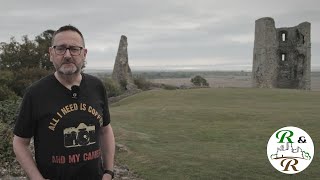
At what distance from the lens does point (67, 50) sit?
4.07m

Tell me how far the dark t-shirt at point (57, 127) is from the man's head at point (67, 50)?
0.64ft

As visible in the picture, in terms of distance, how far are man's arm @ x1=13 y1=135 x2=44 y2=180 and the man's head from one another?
80 centimetres

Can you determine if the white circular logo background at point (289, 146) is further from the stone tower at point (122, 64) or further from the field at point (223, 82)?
the stone tower at point (122, 64)

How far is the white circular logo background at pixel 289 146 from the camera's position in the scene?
26.5ft

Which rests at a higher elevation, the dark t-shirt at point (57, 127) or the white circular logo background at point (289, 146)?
the dark t-shirt at point (57, 127)

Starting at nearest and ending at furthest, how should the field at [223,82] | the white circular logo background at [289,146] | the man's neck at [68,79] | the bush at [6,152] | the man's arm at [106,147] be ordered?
the man's neck at [68,79] < the man's arm at [106,147] < the white circular logo background at [289,146] < the bush at [6,152] < the field at [223,82]

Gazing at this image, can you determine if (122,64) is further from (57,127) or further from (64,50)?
(57,127)

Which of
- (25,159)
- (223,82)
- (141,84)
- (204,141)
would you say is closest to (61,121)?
(25,159)

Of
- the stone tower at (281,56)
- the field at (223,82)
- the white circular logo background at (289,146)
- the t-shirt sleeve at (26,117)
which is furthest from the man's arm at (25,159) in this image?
the stone tower at (281,56)

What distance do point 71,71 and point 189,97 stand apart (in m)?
28.5

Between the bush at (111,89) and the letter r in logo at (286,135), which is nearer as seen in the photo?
the letter r in logo at (286,135)

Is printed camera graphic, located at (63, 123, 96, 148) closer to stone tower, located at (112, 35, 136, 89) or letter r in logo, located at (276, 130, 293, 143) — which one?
letter r in logo, located at (276, 130, 293, 143)

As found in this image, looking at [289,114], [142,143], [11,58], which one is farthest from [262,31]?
[142,143]

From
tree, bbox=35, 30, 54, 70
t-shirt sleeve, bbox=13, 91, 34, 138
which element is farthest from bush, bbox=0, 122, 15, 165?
tree, bbox=35, 30, 54, 70
